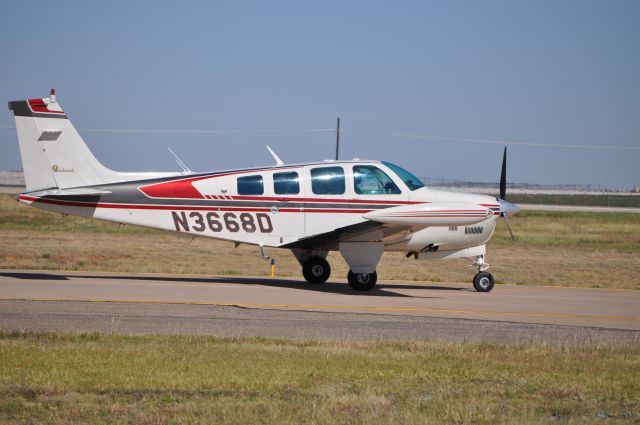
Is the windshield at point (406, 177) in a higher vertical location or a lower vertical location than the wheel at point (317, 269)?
higher

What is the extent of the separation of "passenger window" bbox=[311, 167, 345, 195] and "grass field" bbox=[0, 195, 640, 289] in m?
6.06

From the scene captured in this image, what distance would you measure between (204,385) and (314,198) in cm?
1095

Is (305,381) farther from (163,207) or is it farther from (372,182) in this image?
(372,182)

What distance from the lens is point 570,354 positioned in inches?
480

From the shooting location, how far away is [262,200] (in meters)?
20.0

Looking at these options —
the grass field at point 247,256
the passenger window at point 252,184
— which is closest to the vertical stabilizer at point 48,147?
the passenger window at point 252,184

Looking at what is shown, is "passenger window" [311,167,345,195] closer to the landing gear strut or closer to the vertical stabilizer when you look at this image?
the landing gear strut

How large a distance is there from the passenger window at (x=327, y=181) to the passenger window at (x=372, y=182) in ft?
1.11

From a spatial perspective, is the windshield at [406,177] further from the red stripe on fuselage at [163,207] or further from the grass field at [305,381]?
the grass field at [305,381]

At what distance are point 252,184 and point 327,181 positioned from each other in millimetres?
1705

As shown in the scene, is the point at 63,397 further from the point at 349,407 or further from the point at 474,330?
the point at 474,330

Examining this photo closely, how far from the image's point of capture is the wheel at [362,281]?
20172 mm

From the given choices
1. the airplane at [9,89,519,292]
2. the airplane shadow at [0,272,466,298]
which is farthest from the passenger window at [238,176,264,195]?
the airplane shadow at [0,272,466,298]

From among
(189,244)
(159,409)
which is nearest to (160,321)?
(159,409)
